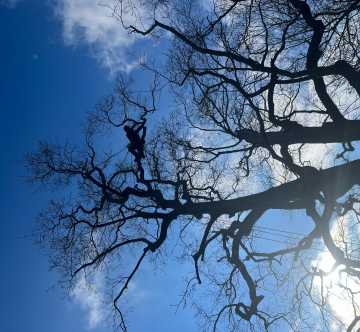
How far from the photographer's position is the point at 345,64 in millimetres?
8102

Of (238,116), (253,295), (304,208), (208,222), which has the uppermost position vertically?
(238,116)

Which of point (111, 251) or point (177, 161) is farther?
point (177, 161)

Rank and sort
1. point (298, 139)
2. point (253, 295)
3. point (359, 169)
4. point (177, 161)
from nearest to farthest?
point (359, 169) → point (253, 295) → point (298, 139) → point (177, 161)

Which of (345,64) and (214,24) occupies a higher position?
(214,24)

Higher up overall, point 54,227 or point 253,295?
point 54,227

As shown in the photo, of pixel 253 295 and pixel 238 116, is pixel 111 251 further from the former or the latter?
pixel 238 116

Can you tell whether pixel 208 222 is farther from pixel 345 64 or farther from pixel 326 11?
pixel 326 11

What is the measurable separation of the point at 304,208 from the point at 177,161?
3506mm

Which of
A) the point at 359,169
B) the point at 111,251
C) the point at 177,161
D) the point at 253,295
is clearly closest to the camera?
the point at 359,169

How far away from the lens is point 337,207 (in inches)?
343

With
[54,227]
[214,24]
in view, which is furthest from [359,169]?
[54,227]

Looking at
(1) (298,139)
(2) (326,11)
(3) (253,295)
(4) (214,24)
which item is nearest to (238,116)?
(1) (298,139)

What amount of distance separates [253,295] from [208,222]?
1.72 metres

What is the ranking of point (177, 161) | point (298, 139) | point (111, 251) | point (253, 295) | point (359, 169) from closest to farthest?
point (359, 169), point (253, 295), point (298, 139), point (111, 251), point (177, 161)
